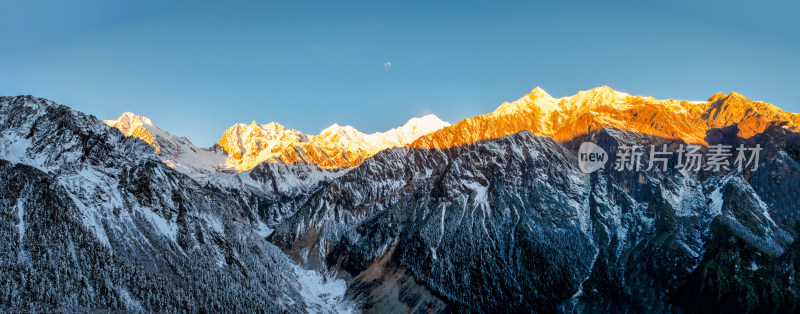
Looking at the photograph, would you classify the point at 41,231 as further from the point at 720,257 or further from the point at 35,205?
the point at 720,257

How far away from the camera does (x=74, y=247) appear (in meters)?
164

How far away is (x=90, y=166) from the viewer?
198 meters

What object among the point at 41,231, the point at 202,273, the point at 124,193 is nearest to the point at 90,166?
the point at 124,193

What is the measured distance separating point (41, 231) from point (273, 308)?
259ft

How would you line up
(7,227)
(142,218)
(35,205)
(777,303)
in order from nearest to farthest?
(7,227), (35,205), (777,303), (142,218)

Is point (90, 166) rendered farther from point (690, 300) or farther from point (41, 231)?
point (690, 300)

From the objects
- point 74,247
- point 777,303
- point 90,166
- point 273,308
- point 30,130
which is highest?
point 30,130

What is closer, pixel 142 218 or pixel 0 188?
pixel 0 188

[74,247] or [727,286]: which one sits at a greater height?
[74,247]

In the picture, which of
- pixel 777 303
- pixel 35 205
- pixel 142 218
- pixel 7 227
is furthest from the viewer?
pixel 142 218

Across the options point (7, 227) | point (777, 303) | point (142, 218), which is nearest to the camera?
point (7, 227)

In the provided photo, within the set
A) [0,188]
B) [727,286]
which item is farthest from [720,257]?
[0,188]

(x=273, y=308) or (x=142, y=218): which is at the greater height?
(x=142, y=218)

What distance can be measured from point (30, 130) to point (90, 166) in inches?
994
